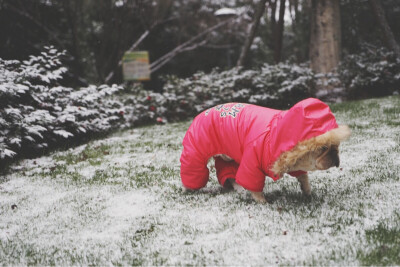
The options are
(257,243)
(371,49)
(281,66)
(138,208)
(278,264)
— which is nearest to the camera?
(278,264)

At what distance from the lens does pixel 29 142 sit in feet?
20.4

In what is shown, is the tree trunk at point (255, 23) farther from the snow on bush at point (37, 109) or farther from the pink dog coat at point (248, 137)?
the pink dog coat at point (248, 137)

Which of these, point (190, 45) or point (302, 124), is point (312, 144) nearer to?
point (302, 124)

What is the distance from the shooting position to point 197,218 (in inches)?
123

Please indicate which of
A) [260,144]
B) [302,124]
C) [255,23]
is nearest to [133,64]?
[255,23]

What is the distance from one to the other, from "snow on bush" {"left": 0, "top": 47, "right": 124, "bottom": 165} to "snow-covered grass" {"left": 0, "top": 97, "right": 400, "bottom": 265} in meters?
0.77

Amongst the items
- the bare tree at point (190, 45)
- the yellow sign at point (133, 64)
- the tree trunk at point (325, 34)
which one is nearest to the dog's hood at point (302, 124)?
the tree trunk at point (325, 34)

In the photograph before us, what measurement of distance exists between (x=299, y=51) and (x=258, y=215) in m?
19.2

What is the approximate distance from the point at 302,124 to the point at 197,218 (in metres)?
1.21

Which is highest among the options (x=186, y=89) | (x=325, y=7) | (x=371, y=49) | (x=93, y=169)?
(x=325, y=7)

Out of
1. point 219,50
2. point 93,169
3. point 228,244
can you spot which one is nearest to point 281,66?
point 93,169

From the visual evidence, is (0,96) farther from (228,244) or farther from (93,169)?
(228,244)

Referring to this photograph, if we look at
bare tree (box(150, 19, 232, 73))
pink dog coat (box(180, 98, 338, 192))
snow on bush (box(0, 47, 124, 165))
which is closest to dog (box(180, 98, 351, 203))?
pink dog coat (box(180, 98, 338, 192))

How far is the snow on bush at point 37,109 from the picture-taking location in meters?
5.38
